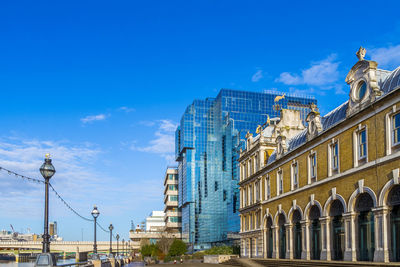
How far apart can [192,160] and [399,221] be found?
92.4 m

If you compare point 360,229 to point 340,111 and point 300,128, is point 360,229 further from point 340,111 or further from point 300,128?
point 300,128

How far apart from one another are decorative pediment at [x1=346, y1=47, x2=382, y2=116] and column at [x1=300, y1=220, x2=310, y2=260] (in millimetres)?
10506

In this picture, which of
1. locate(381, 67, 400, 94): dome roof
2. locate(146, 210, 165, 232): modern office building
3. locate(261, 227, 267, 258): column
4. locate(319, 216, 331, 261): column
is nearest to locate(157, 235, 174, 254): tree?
locate(261, 227, 267, 258): column

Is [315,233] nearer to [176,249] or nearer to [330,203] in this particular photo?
[330,203]

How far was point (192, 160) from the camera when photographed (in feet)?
373

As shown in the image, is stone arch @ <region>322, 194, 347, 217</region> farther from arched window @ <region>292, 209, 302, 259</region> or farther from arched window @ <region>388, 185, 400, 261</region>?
arched window @ <region>292, 209, 302, 259</region>

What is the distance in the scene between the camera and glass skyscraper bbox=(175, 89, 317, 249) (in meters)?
109

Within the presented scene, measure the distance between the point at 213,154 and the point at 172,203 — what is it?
73.6 feet

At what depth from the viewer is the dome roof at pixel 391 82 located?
22.9 m

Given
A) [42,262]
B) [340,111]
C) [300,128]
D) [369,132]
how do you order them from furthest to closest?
[300,128] → [340,111] → [369,132] → [42,262]

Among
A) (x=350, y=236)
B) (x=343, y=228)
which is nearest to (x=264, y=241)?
(x=343, y=228)

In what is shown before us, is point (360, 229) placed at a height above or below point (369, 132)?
below

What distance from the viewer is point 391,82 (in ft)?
77.2

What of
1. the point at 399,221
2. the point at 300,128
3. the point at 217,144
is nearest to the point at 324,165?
the point at 399,221
